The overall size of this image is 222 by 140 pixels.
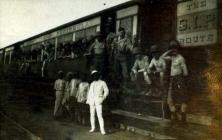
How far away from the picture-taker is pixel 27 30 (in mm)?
3936

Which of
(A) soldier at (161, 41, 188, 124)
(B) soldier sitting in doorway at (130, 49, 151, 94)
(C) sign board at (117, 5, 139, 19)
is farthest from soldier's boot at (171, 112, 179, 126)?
(C) sign board at (117, 5, 139, 19)

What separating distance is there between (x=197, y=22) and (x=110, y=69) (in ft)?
3.53

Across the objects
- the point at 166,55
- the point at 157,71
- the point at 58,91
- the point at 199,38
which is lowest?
the point at 58,91

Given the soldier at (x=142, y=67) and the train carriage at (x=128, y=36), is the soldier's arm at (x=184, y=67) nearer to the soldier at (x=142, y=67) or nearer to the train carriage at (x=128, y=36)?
the train carriage at (x=128, y=36)

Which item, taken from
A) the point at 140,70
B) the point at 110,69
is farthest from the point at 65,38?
the point at 140,70

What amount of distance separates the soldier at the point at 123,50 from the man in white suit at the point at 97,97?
0.83ft

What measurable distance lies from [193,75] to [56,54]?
67.7 inches

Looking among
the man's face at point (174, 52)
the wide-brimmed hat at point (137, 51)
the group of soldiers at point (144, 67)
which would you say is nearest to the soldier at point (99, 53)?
the group of soldiers at point (144, 67)

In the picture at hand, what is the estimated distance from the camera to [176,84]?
3.09 metres

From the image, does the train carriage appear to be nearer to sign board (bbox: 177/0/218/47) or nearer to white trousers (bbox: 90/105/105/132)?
sign board (bbox: 177/0/218/47)

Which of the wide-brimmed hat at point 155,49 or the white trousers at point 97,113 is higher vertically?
the wide-brimmed hat at point 155,49

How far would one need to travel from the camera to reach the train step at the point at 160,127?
2936 mm

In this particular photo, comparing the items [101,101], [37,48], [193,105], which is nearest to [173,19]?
[193,105]

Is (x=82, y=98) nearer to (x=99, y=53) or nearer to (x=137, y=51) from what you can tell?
(x=99, y=53)
